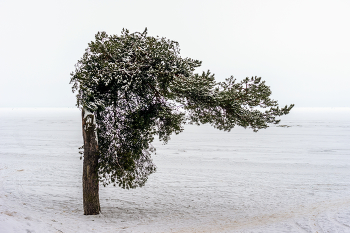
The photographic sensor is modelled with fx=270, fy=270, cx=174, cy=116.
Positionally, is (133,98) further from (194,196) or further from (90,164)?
(194,196)

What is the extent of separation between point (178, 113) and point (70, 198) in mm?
7467

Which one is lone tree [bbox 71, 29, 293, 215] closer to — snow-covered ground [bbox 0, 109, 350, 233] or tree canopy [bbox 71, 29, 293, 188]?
tree canopy [bbox 71, 29, 293, 188]

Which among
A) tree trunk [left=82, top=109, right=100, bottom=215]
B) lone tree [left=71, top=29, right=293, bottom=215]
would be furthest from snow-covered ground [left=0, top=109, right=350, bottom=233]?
lone tree [left=71, top=29, right=293, bottom=215]

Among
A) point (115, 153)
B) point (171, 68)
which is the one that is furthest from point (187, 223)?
point (171, 68)

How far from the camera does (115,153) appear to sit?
1011 centimetres

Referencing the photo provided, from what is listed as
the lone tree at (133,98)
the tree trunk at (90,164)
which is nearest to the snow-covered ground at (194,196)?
the tree trunk at (90,164)

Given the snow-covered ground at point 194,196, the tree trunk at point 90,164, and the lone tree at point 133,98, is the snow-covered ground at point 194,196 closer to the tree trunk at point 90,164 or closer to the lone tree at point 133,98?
the tree trunk at point 90,164

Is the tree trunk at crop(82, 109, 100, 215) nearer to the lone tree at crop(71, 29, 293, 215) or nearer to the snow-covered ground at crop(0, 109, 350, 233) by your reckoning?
the lone tree at crop(71, 29, 293, 215)

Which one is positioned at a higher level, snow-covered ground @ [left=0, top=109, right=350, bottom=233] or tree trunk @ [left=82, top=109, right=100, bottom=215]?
tree trunk @ [left=82, top=109, right=100, bottom=215]

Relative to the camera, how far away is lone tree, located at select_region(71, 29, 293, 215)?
9.76 m

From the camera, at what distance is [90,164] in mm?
10469

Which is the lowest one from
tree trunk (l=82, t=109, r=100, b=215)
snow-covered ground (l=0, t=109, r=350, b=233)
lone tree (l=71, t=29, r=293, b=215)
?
snow-covered ground (l=0, t=109, r=350, b=233)

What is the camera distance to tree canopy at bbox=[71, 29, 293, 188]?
9.73 m

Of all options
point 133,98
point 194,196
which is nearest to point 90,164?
point 133,98
